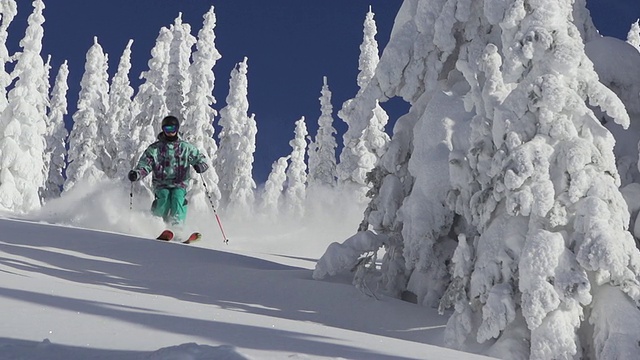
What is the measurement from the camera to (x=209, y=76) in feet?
130

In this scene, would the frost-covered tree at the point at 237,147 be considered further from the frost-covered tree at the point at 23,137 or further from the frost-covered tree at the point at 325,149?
the frost-covered tree at the point at 23,137

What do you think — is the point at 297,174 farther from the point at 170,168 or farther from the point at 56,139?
the point at 170,168

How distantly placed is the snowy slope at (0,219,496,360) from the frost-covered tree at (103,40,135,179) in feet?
108

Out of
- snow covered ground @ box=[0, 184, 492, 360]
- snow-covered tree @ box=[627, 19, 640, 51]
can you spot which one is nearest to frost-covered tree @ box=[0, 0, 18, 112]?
snow covered ground @ box=[0, 184, 492, 360]

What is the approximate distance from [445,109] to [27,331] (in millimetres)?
6743

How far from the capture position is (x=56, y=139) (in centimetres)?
4847

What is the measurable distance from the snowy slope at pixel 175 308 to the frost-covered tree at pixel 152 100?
28.1m

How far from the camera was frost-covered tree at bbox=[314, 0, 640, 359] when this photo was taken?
6203mm

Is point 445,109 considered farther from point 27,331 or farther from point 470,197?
point 27,331

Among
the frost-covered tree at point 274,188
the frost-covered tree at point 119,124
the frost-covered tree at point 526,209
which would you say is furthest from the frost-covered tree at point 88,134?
the frost-covered tree at point 526,209

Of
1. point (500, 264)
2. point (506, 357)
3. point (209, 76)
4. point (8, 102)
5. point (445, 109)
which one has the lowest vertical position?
point (506, 357)

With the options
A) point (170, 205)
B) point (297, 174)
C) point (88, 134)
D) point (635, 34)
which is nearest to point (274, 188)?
point (297, 174)

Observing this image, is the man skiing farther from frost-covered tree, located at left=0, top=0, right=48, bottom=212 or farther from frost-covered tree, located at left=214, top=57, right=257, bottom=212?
frost-covered tree, located at left=214, top=57, right=257, bottom=212

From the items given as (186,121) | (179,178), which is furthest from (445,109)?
(186,121)
